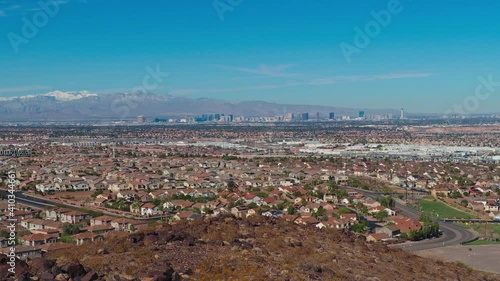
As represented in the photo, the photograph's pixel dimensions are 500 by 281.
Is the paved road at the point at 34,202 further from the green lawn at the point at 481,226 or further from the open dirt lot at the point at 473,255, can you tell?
the green lawn at the point at 481,226

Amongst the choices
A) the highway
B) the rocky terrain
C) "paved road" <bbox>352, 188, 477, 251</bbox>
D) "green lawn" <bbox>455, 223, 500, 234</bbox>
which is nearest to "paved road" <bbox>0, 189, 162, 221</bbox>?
the highway

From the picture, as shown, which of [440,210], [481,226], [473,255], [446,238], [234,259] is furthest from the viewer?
[440,210]

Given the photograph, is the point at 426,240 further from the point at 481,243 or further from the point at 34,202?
the point at 34,202

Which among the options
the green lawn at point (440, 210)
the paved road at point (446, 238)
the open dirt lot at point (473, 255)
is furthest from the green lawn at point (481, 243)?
the green lawn at point (440, 210)

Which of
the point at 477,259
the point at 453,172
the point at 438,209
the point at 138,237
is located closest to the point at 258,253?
the point at 138,237

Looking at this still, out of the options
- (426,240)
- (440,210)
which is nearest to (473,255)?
(426,240)

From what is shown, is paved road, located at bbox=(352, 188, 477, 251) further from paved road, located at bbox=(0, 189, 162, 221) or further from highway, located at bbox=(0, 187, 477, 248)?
paved road, located at bbox=(0, 189, 162, 221)

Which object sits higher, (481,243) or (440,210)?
(481,243)
